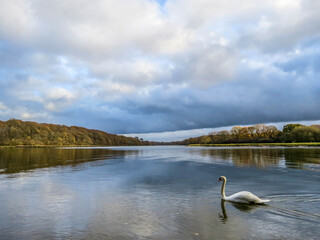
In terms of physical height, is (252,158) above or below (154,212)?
below

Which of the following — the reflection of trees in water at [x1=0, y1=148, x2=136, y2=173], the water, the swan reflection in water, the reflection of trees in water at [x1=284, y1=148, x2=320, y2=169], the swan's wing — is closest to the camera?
the water

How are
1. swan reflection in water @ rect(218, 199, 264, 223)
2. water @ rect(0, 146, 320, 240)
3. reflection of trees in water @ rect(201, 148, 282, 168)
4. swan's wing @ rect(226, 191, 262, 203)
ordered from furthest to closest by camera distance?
reflection of trees in water @ rect(201, 148, 282, 168), swan's wing @ rect(226, 191, 262, 203), swan reflection in water @ rect(218, 199, 264, 223), water @ rect(0, 146, 320, 240)

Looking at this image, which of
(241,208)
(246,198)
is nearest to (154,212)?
(241,208)

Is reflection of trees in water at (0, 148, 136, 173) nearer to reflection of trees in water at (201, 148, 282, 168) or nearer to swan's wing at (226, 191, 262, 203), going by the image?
reflection of trees in water at (201, 148, 282, 168)

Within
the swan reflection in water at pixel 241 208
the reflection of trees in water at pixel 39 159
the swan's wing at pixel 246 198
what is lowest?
the swan reflection in water at pixel 241 208

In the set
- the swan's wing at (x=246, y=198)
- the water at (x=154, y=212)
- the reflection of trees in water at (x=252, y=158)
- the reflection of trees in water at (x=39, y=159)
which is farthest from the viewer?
the reflection of trees in water at (x=252, y=158)

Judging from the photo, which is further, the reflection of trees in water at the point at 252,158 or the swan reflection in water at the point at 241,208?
the reflection of trees in water at the point at 252,158

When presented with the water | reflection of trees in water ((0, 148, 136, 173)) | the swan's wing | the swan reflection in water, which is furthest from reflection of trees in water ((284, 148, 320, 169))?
reflection of trees in water ((0, 148, 136, 173))

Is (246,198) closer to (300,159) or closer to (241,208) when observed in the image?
(241,208)

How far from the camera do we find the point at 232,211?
12.2 metres

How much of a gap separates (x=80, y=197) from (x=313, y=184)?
678 inches

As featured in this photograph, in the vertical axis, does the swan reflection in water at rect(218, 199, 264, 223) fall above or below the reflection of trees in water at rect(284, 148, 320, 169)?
above

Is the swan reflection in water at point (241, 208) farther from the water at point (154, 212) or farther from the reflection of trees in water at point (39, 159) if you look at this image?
the reflection of trees in water at point (39, 159)

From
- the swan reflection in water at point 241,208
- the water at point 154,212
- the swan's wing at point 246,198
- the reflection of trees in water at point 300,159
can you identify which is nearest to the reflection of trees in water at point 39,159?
the water at point 154,212
